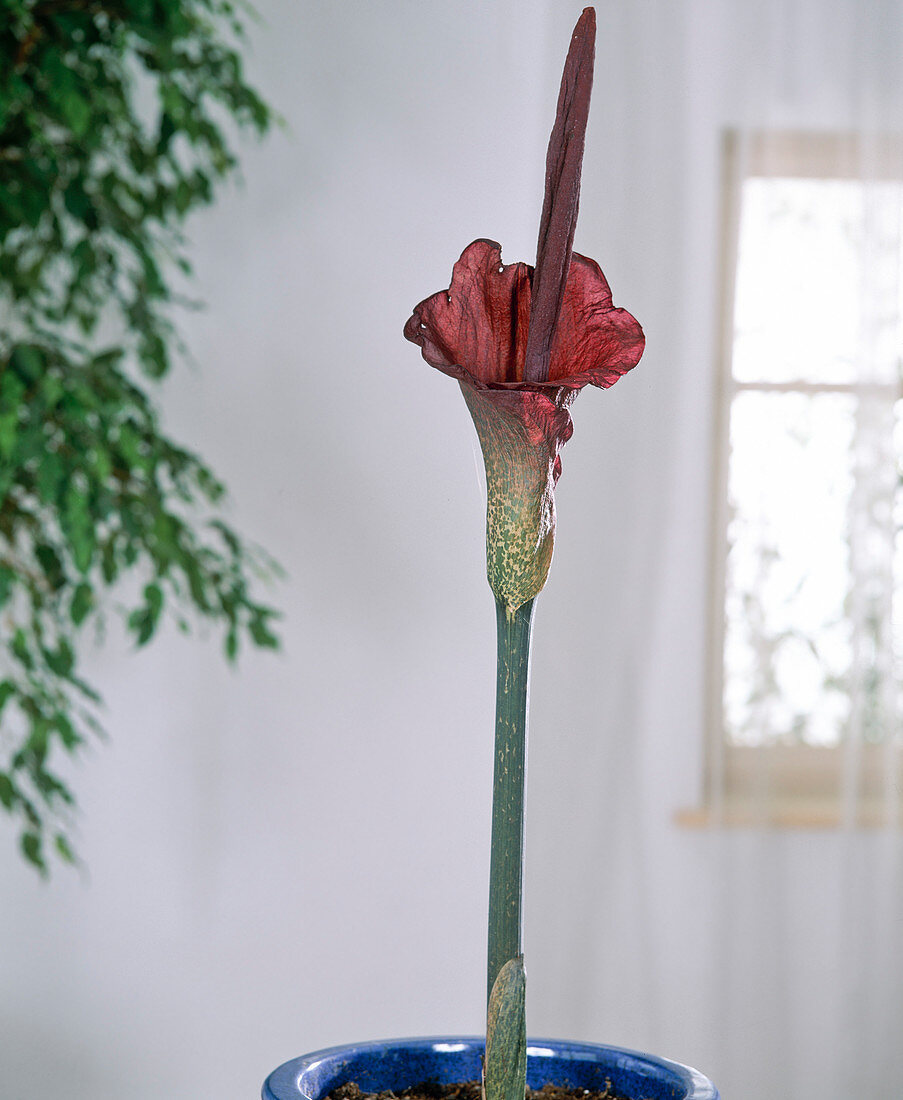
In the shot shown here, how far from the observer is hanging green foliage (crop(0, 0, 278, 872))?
0.87 metres

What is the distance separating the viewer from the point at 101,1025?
3.37ft

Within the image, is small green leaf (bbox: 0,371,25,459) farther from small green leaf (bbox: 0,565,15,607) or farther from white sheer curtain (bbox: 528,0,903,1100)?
white sheer curtain (bbox: 528,0,903,1100)

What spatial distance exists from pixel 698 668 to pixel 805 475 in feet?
0.68

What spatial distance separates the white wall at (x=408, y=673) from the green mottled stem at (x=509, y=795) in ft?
1.95

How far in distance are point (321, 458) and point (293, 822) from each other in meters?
0.34

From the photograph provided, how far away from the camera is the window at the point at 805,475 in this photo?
102 cm

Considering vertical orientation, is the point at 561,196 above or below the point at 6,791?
above

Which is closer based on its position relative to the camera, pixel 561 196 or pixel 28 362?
pixel 561 196

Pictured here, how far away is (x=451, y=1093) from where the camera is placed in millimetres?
467

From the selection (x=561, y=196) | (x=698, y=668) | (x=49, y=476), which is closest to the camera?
(x=561, y=196)

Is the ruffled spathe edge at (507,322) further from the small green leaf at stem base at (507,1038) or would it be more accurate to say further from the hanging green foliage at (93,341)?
the hanging green foliage at (93,341)

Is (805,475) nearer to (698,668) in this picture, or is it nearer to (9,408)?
(698,668)

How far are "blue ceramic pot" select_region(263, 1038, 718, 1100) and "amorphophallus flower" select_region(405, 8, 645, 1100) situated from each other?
83 millimetres

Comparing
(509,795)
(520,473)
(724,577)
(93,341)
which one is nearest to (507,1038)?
(509,795)
